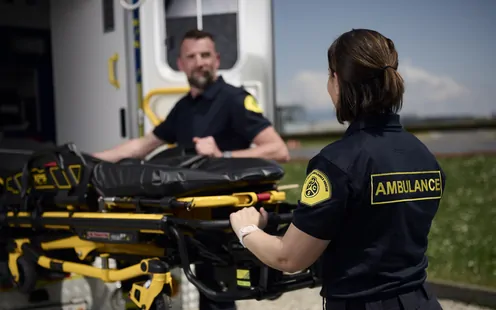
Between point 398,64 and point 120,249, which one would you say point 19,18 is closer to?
point 120,249

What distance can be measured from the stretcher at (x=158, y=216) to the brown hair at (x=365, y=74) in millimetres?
965

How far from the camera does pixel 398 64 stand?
6.15ft

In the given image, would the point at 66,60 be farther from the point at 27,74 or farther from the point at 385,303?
the point at 385,303

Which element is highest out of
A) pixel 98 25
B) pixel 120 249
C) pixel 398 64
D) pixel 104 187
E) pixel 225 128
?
pixel 98 25

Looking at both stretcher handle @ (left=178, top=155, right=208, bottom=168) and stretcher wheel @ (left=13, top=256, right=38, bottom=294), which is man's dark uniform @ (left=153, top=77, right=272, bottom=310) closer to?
stretcher handle @ (left=178, top=155, right=208, bottom=168)

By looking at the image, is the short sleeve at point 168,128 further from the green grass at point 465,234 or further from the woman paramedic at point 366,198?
the green grass at point 465,234

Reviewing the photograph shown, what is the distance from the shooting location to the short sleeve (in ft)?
12.1

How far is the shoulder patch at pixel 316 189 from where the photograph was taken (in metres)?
1.75

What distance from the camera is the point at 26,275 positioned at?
3494 mm

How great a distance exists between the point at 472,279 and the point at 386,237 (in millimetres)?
3722

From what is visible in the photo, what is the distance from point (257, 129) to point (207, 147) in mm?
368

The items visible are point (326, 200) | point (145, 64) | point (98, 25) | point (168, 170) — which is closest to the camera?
point (326, 200)

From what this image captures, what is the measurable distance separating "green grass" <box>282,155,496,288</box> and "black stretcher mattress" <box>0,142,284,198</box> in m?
2.80

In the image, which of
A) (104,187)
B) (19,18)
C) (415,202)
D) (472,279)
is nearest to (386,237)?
(415,202)
